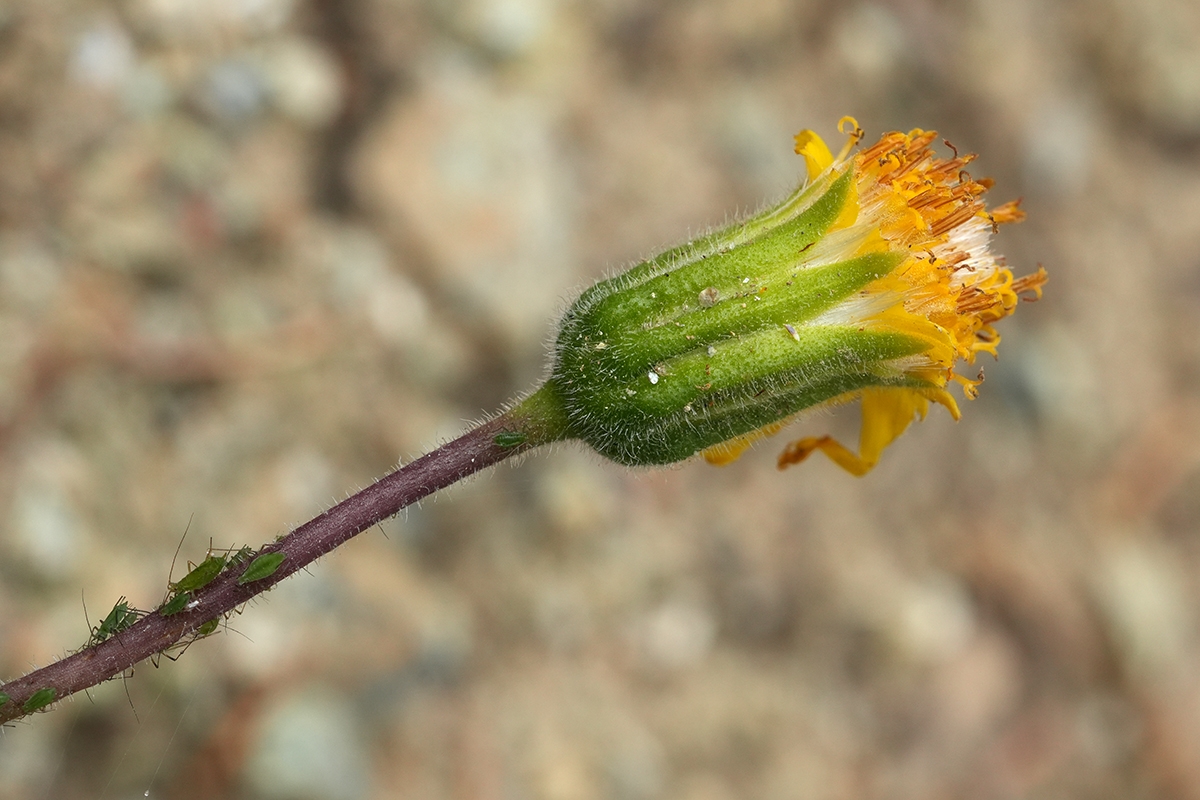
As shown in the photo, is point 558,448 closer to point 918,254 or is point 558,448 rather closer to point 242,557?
point 242,557

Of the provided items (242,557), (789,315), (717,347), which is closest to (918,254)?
(789,315)

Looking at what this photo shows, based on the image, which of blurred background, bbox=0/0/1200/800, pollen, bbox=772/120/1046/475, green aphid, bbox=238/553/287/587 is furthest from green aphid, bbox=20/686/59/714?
pollen, bbox=772/120/1046/475

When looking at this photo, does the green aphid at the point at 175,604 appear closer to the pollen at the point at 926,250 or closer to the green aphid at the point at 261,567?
the green aphid at the point at 261,567

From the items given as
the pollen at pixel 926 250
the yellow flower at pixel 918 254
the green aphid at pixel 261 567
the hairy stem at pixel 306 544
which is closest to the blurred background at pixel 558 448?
the hairy stem at pixel 306 544

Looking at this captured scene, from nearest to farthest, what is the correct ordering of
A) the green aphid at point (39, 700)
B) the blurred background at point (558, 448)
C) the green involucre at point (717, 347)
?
the green aphid at point (39, 700) → the green involucre at point (717, 347) → the blurred background at point (558, 448)

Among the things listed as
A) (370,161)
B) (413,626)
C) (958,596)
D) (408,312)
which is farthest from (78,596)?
(958,596)

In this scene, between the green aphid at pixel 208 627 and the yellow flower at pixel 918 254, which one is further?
the yellow flower at pixel 918 254

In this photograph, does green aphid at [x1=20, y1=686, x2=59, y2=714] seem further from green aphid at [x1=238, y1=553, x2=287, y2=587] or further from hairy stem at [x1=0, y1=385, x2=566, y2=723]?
green aphid at [x1=238, y1=553, x2=287, y2=587]

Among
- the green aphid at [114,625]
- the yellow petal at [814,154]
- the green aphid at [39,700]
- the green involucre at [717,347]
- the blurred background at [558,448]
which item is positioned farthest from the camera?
the blurred background at [558,448]
